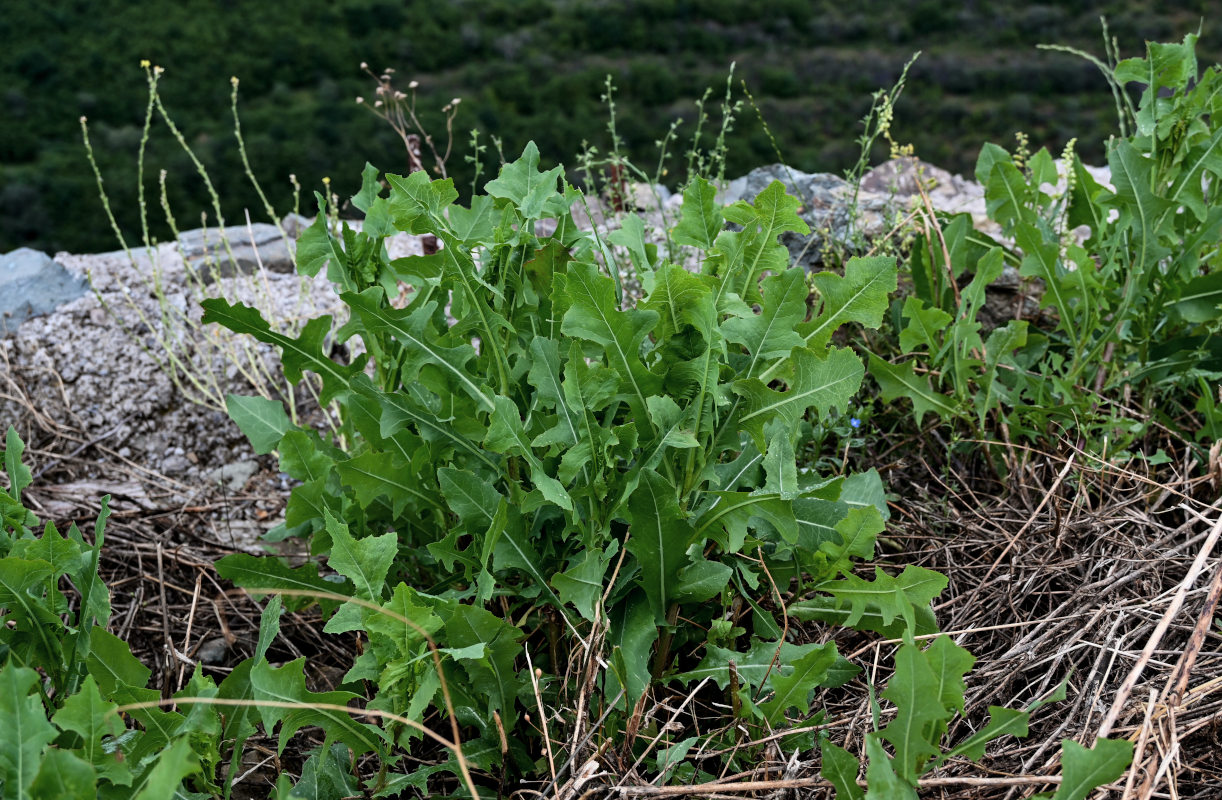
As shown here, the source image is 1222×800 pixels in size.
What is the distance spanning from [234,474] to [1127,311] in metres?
2.31

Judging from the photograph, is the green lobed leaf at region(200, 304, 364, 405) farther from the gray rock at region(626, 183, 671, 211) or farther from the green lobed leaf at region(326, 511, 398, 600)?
the gray rock at region(626, 183, 671, 211)

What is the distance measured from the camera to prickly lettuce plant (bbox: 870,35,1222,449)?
1964mm

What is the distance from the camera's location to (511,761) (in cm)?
139

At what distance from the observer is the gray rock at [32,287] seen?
3.11m

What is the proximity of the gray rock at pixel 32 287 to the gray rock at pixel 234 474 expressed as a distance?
1.04 metres

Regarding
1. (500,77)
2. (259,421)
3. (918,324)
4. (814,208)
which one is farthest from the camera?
(500,77)

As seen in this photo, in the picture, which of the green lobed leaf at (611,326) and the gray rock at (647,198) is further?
the gray rock at (647,198)

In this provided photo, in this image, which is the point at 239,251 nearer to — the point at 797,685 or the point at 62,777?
the point at 62,777

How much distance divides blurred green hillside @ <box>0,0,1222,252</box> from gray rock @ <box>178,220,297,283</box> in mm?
8390

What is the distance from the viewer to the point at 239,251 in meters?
3.58

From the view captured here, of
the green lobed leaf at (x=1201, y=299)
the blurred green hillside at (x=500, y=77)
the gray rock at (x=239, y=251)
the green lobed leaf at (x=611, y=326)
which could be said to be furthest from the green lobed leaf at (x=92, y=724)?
the blurred green hillside at (x=500, y=77)

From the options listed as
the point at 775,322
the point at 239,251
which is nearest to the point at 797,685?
the point at 775,322

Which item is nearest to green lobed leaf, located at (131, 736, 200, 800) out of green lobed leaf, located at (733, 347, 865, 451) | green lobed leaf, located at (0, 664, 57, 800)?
green lobed leaf, located at (0, 664, 57, 800)

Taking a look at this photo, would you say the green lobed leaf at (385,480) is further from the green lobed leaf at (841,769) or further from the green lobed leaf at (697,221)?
the green lobed leaf at (841,769)
